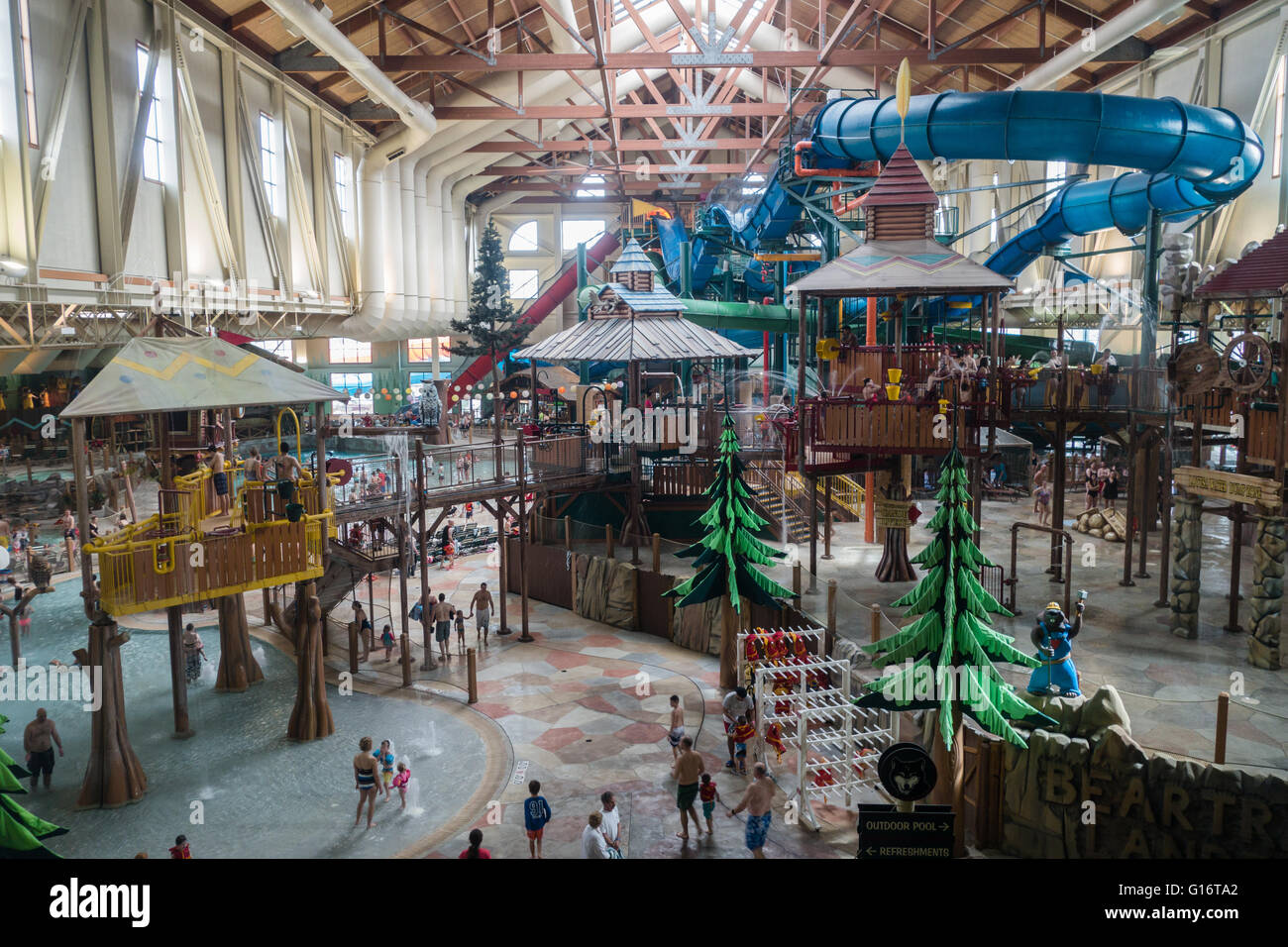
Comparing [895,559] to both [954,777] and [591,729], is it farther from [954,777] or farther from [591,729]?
[954,777]

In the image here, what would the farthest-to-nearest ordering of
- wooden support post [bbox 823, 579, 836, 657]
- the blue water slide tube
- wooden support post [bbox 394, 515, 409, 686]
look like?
wooden support post [bbox 394, 515, 409, 686] < the blue water slide tube < wooden support post [bbox 823, 579, 836, 657]

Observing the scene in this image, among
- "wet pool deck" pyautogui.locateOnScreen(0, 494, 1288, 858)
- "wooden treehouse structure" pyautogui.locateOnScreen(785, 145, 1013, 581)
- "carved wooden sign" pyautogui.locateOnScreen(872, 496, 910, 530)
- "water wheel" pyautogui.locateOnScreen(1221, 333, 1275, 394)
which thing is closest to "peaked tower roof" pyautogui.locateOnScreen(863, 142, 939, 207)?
"wooden treehouse structure" pyautogui.locateOnScreen(785, 145, 1013, 581)

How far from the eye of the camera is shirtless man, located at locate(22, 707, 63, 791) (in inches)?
537

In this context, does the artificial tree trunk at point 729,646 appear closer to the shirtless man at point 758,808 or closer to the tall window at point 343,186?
the shirtless man at point 758,808

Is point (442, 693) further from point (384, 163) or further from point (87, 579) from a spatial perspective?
point (384, 163)

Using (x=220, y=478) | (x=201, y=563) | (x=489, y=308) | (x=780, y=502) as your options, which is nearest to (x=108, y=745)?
(x=201, y=563)

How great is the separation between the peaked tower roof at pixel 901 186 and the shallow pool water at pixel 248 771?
11.6 meters

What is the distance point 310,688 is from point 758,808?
785 centimetres

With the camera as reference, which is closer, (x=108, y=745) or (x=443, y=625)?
(x=108, y=745)

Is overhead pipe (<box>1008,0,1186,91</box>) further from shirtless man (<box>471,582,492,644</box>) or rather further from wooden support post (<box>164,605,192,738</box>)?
wooden support post (<box>164,605,192,738</box>)

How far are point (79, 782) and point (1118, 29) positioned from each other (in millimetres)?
23651

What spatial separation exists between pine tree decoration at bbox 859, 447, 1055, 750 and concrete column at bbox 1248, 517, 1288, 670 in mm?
4941

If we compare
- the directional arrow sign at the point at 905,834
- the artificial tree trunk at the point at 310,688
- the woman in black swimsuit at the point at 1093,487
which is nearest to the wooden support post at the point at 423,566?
the artificial tree trunk at the point at 310,688

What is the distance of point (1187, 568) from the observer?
588 inches
